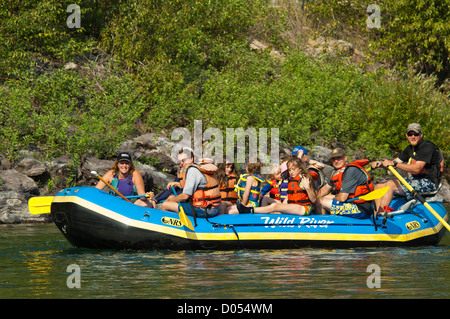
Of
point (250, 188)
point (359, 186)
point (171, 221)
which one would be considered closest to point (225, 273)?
point (171, 221)

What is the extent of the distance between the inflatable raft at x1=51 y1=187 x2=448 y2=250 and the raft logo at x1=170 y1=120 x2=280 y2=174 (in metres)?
8.48

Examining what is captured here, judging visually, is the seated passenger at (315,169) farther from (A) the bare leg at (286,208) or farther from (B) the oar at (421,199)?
(B) the oar at (421,199)

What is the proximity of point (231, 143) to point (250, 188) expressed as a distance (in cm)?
898

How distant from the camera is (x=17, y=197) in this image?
14.5 metres

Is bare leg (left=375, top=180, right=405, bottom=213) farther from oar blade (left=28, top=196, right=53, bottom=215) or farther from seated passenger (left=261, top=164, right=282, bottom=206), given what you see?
oar blade (left=28, top=196, right=53, bottom=215)

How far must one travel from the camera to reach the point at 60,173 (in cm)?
1636

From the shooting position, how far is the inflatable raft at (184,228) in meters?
9.12

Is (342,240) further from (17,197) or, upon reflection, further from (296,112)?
(296,112)

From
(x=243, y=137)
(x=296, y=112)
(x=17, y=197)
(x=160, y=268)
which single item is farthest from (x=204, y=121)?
(x=160, y=268)

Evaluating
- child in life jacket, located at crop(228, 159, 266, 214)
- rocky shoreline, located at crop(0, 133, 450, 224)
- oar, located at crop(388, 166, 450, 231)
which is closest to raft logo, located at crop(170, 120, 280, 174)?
rocky shoreline, located at crop(0, 133, 450, 224)

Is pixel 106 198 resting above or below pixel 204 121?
below

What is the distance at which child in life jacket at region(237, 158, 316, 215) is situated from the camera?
926 cm
